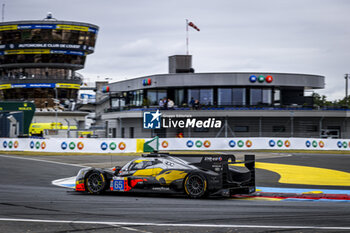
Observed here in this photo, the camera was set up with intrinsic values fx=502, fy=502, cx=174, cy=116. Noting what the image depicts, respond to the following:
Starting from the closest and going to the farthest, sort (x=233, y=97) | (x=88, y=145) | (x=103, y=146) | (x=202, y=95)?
1. (x=103, y=146)
2. (x=88, y=145)
3. (x=233, y=97)
4. (x=202, y=95)

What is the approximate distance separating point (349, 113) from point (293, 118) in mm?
5466

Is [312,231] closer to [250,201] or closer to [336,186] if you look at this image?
[250,201]

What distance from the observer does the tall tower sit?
272ft

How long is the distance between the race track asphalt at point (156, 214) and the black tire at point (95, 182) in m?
0.36

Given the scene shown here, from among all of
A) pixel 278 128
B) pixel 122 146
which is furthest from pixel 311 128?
pixel 122 146

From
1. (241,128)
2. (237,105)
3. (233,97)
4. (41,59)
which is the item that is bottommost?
(241,128)

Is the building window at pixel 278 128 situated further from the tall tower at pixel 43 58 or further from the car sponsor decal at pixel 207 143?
the tall tower at pixel 43 58

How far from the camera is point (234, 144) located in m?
39.3

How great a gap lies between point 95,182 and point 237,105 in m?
33.1

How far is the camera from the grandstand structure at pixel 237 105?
46219mm

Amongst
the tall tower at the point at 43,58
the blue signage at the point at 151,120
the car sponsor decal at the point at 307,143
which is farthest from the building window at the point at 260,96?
the tall tower at the point at 43,58

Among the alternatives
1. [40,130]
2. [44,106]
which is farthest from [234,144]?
[44,106]

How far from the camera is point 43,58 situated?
278ft

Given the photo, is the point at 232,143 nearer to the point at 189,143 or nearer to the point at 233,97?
the point at 189,143
